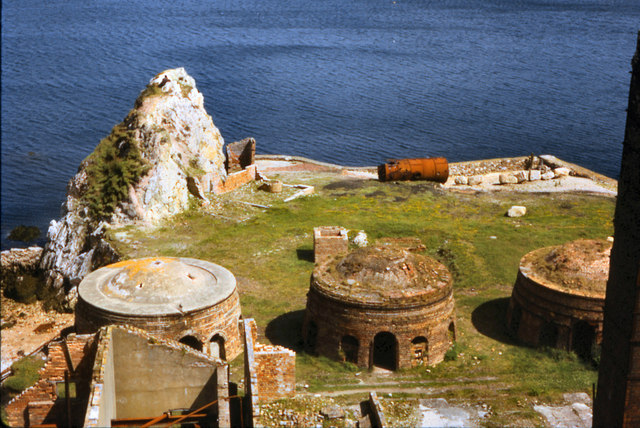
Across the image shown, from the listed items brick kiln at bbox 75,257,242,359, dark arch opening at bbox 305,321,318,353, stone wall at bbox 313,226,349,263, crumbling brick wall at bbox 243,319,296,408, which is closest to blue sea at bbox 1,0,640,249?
stone wall at bbox 313,226,349,263

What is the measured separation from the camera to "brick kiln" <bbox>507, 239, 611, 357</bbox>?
2727cm

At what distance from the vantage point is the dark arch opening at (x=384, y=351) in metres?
27.4

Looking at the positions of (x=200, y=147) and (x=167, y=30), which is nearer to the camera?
(x=200, y=147)

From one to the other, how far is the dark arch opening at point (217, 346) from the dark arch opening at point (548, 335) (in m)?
11.4

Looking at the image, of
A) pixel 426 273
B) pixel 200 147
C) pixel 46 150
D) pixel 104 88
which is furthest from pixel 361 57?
pixel 426 273

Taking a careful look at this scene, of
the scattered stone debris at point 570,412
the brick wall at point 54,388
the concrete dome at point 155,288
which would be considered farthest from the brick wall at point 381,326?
the brick wall at point 54,388

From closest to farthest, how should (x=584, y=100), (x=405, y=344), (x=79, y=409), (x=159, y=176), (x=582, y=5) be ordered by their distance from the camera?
1. (x=79, y=409)
2. (x=405, y=344)
3. (x=159, y=176)
4. (x=584, y=100)
5. (x=582, y=5)

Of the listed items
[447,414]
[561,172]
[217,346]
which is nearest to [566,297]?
[447,414]

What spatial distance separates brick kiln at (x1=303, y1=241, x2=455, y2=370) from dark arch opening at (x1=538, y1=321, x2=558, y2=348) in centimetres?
333

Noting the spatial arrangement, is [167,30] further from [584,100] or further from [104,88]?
[584,100]

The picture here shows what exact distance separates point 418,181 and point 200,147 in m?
14.7

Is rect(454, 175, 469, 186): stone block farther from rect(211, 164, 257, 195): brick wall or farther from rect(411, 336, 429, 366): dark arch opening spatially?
rect(411, 336, 429, 366): dark arch opening

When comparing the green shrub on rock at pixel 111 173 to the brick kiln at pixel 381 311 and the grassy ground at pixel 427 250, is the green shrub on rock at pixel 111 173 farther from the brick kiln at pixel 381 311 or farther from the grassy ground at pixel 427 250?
the brick kiln at pixel 381 311

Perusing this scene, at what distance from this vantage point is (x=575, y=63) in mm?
99500
